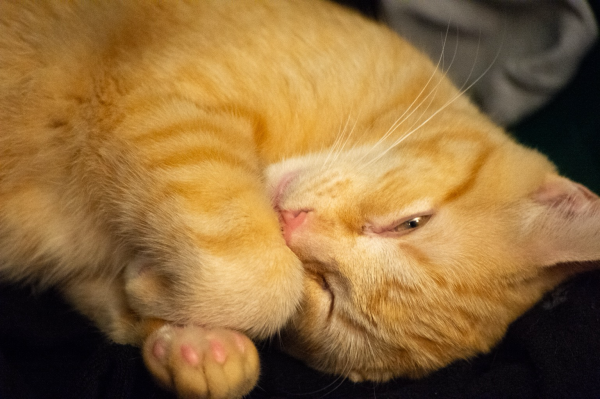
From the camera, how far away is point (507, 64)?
1.96 m

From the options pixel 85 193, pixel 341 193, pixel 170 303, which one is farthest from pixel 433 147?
pixel 85 193

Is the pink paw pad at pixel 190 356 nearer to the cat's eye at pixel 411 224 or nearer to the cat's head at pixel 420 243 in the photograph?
the cat's head at pixel 420 243

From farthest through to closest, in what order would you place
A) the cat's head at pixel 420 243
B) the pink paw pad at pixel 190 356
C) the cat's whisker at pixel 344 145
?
1. the cat's whisker at pixel 344 145
2. the cat's head at pixel 420 243
3. the pink paw pad at pixel 190 356

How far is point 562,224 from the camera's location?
1.16 meters

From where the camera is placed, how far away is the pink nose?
1.13m

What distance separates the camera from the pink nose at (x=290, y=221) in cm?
113

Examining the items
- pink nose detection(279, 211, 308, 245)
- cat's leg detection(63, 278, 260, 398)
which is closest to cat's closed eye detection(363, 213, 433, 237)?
pink nose detection(279, 211, 308, 245)

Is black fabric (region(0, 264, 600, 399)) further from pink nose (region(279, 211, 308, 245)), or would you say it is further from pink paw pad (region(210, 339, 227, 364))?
pink nose (region(279, 211, 308, 245))

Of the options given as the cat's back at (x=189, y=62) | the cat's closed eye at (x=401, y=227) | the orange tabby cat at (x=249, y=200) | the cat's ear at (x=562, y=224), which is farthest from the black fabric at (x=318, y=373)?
the cat's back at (x=189, y=62)

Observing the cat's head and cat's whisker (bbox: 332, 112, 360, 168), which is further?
cat's whisker (bbox: 332, 112, 360, 168)

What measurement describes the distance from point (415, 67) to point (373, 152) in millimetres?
445

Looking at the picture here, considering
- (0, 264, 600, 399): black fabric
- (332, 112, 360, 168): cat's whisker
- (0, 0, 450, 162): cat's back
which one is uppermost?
(0, 0, 450, 162): cat's back

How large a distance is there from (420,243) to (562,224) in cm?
38

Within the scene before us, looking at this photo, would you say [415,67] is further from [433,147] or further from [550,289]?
[550,289]
